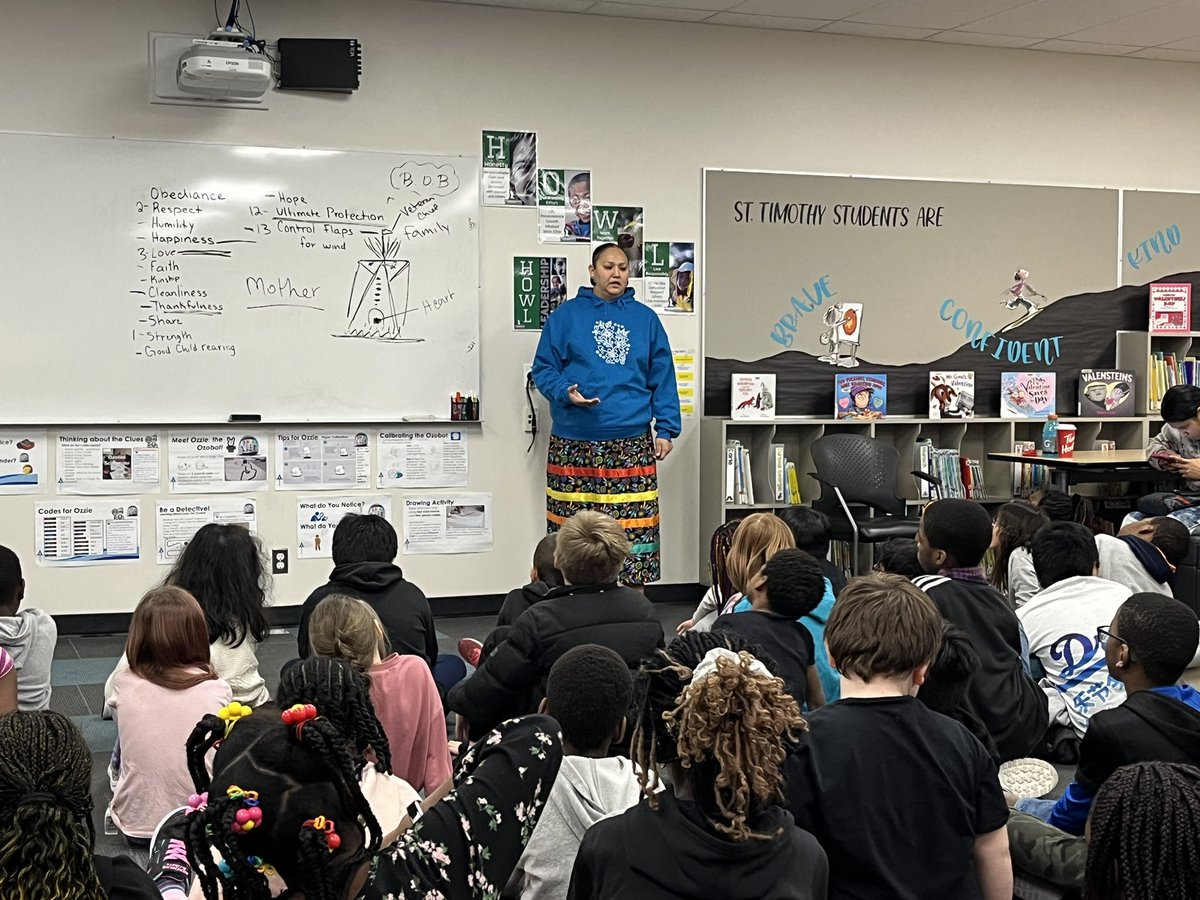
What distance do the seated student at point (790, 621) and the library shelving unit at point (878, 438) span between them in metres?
3.61

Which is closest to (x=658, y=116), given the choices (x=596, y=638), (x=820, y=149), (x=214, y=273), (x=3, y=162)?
(x=820, y=149)

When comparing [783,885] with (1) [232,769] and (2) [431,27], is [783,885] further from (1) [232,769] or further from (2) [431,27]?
(2) [431,27]

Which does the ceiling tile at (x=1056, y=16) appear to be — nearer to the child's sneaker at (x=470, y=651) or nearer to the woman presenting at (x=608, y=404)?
the woman presenting at (x=608, y=404)

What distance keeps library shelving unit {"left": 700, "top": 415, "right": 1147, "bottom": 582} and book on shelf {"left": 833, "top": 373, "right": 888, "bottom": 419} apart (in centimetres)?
7

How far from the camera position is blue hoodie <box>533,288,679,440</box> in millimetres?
6203

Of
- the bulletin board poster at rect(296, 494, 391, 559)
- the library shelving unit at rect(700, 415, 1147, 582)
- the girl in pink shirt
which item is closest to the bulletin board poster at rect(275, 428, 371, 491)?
the bulletin board poster at rect(296, 494, 391, 559)

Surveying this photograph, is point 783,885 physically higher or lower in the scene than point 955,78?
lower

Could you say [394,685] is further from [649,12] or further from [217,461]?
[649,12]

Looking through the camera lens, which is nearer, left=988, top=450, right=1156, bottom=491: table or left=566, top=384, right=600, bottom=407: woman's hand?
left=566, top=384, right=600, bottom=407: woman's hand

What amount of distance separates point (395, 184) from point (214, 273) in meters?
0.97

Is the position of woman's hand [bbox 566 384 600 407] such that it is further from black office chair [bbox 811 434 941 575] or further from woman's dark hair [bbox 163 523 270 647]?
woman's dark hair [bbox 163 523 270 647]

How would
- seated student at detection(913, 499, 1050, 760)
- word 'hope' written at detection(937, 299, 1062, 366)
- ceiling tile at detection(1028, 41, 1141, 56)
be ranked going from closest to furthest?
seated student at detection(913, 499, 1050, 760) → ceiling tile at detection(1028, 41, 1141, 56) → word 'hope' written at detection(937, 299, 1062, 366)

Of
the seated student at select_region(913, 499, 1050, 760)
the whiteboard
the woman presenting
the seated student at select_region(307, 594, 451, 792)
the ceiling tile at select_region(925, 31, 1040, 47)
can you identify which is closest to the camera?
the seated student at select_region(307, 594, 451, 792)

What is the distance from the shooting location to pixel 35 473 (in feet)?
19.5
